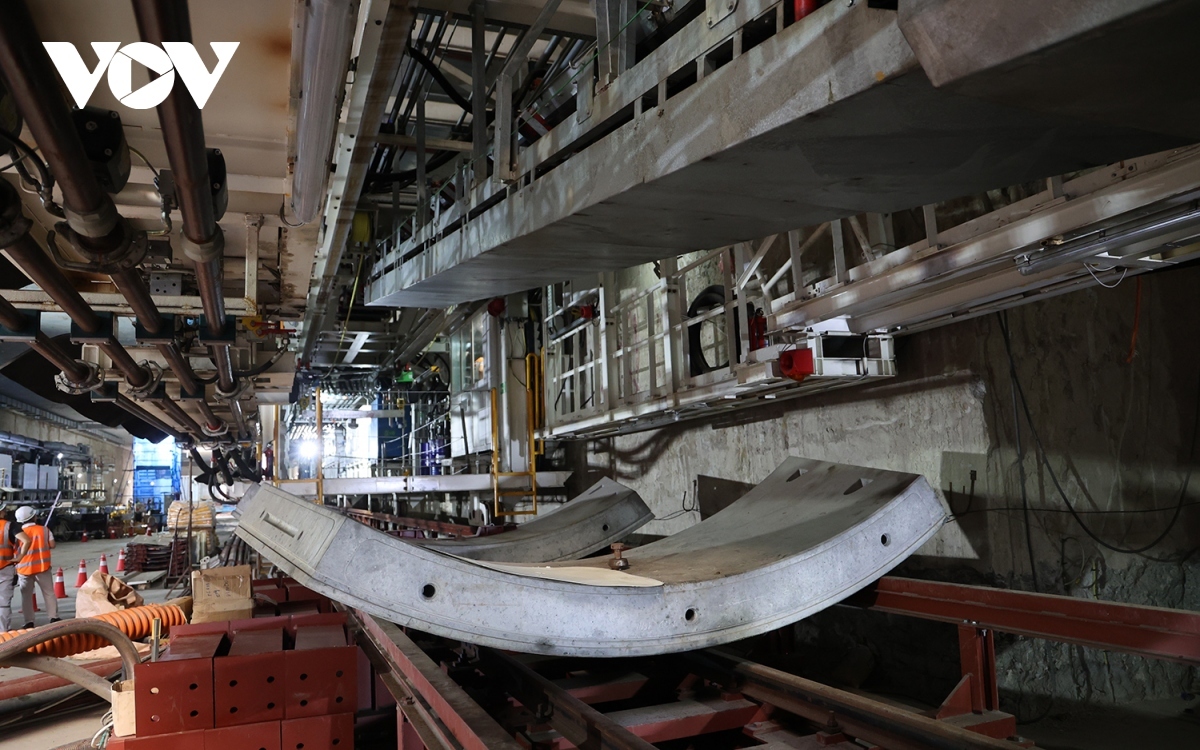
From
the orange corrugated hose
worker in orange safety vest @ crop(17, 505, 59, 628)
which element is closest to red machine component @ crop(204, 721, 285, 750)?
the orange corrugated hose

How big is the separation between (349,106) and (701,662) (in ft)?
12.2

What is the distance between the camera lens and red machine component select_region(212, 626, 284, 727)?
3.79m

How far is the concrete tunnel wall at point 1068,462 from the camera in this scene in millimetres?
Result: 4914

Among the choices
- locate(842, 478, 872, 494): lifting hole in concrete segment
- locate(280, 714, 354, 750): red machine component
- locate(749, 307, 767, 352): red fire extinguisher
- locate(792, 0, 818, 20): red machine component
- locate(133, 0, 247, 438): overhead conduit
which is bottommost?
locate(280, 714, 354, 750): red machine component

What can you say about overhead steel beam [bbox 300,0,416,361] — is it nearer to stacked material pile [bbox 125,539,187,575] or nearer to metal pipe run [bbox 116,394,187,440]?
metal pipe run [bbox 116,394,187,440]

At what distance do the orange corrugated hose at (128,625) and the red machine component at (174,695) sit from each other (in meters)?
2.89

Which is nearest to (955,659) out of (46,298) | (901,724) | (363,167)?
(901,724)

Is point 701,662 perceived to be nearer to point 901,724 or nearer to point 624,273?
point 901,724

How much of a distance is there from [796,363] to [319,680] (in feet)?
10.7

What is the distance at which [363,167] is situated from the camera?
497cm

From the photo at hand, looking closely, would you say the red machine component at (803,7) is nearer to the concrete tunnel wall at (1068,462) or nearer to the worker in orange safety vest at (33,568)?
the concrete tunnel wall at (1068,462)

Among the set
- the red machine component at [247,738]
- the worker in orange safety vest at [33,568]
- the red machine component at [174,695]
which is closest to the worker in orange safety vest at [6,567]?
the worker in orange safety vest at [33,568]

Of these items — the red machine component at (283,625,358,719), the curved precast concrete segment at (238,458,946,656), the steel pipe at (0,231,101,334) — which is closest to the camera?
the curved precast concrete segment at (238,458,946,656)

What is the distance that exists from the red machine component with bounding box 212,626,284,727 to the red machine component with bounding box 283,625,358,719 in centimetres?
5
